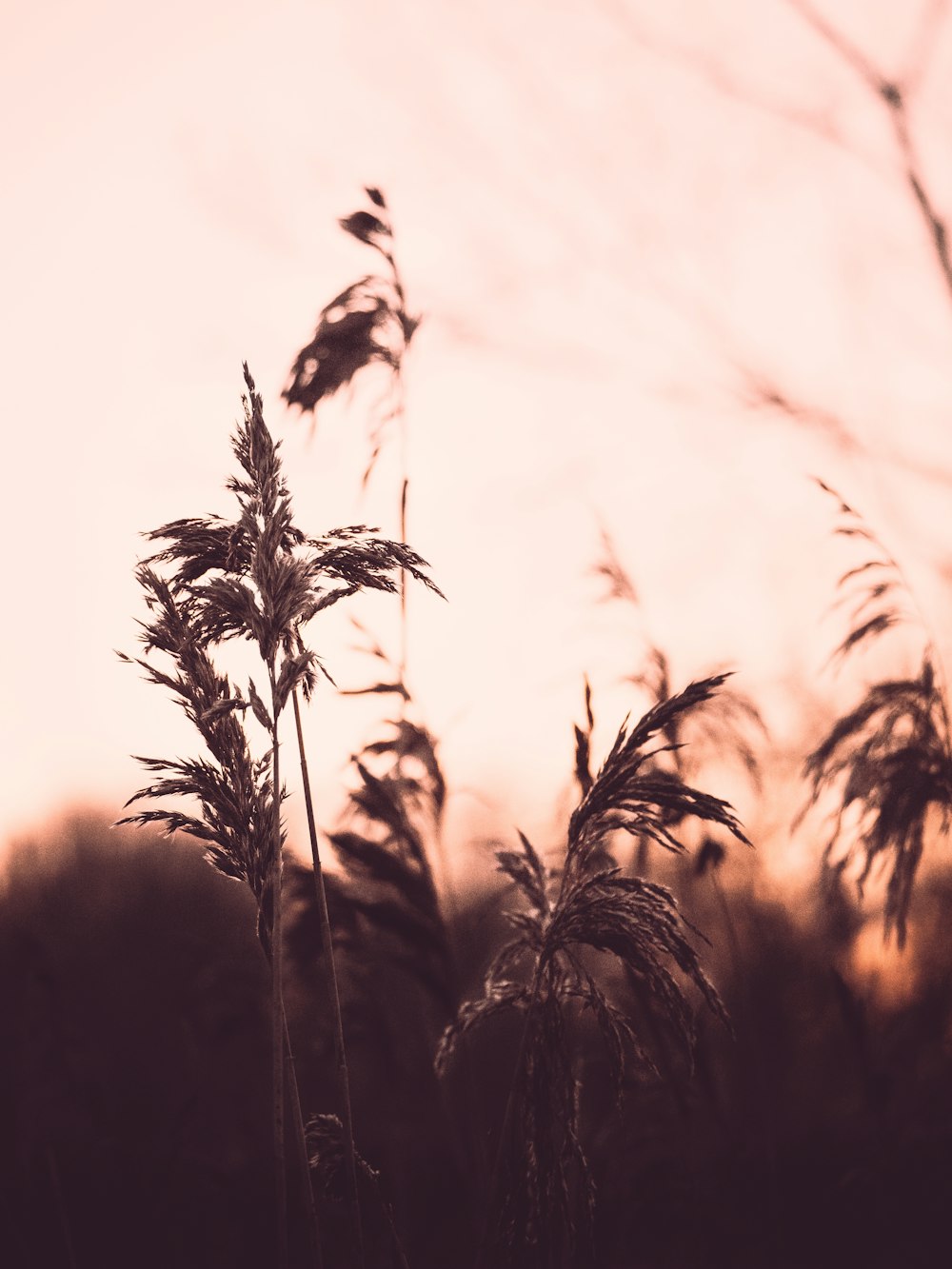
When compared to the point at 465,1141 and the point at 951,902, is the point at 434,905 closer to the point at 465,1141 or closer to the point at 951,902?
the point at 465,1141

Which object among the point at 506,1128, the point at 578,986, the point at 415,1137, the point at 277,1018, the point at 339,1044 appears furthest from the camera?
the point at 415,1137

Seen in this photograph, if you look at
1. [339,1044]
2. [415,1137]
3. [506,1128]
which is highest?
[339,1044]

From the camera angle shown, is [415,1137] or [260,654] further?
[415,1137]

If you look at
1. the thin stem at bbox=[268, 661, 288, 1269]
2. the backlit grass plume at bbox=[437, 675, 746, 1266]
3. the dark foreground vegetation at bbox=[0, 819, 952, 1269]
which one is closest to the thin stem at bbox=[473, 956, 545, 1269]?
the backlit grass plume at bbox=[437, 675, 746, 1266]

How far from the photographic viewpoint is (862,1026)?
434 cm

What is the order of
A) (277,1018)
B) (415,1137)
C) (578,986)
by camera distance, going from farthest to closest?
(415,1137)
(578,986)
(277,1018)

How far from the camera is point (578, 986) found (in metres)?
2.68

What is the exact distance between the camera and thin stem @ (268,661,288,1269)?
2.21 metres

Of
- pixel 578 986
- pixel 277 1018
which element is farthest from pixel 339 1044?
pixel 578 986

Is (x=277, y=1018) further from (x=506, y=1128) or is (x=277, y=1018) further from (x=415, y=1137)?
(x=415, y=1137)

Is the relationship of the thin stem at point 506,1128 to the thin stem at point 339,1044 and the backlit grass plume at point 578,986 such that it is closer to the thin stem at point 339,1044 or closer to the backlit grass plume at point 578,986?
the backlit grass plume at point 578,986

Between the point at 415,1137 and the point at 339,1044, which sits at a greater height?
the point at 339,1044

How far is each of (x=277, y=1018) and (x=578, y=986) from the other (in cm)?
79

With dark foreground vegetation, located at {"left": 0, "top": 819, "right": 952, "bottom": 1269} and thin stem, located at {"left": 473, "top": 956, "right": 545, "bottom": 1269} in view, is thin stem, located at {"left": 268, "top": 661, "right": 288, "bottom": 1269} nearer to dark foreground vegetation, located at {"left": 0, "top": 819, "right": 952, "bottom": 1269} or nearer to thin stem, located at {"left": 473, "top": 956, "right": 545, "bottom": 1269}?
dark foreground vegetation, located at {"left": 0, "top": 819, "right": 952, "bottom": 1269}
